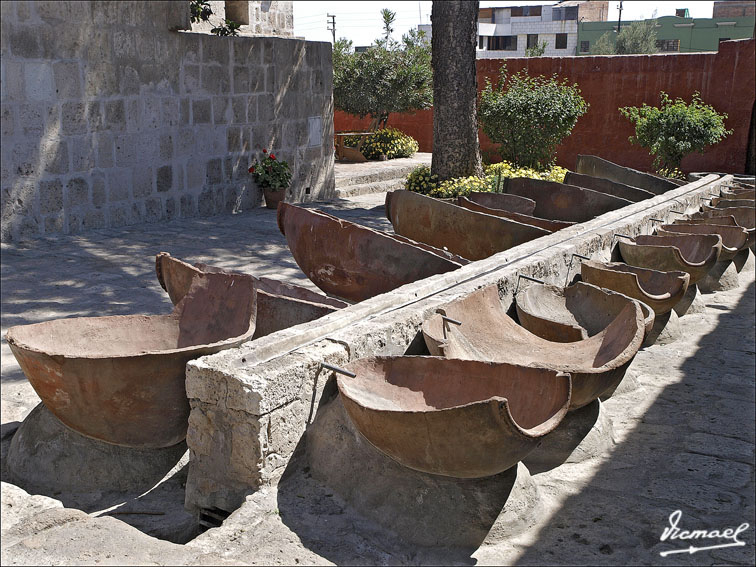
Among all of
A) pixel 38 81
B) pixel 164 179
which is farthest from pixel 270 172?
pixel 38 81

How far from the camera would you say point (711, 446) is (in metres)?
3.74

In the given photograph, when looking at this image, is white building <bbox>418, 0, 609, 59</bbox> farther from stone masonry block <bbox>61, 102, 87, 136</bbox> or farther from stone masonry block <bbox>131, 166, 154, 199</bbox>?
stone masonry block <bbox>61, 102, 87, 136</bbox>

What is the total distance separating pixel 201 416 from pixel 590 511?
4.98 feet

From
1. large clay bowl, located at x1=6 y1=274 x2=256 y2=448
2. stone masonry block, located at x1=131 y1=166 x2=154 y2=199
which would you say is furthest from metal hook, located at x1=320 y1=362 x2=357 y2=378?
stone masonry block, located at x1=131 y1=166 x2=154 y2=199

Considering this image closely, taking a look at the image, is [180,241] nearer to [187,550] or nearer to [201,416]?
[201,416]

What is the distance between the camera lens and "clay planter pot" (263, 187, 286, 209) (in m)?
9.45

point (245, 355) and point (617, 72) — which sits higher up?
point (617, 72)

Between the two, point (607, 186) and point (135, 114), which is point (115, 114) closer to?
point (135, 114)

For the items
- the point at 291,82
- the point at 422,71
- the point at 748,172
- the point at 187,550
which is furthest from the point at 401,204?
the point at 422,71

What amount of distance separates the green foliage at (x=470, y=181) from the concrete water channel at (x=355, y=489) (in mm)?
4946

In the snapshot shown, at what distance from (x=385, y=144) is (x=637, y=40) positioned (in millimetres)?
27343

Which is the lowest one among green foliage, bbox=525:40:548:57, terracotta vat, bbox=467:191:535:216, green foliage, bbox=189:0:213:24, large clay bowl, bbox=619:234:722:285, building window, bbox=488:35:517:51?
large clay bowl, bbox=619:234:722:285

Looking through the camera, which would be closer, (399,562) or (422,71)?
(399,562)

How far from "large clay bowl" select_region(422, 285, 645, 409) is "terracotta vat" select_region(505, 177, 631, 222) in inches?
122
